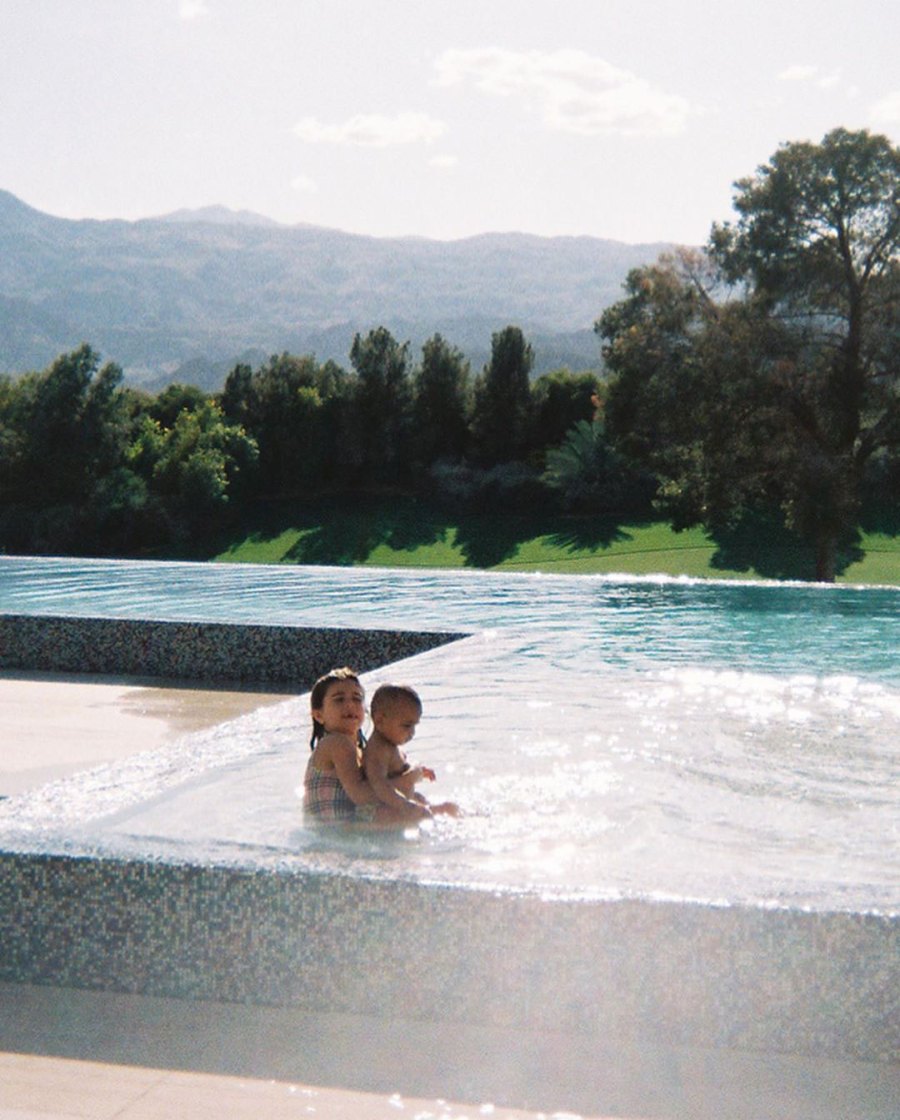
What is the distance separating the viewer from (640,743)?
20.9ft

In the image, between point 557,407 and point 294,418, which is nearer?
point 557,407

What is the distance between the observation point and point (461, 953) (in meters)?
3.15

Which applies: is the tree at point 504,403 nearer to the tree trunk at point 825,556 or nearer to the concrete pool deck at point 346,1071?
the tree trunk at point 825,556

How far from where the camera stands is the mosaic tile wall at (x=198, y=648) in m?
8.91

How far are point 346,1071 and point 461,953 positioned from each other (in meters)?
0.39

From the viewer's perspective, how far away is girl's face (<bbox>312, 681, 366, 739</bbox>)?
430 centimetres

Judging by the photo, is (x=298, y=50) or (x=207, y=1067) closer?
(x=207, y=1067)

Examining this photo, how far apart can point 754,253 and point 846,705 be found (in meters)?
16.4

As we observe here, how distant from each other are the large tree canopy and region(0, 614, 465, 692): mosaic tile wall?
13.7 m

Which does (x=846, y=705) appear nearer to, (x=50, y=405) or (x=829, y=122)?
(x=829, y=122)

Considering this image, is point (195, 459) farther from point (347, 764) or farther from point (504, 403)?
point (347, 764)

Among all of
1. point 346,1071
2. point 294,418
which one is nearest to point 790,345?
point 294,418

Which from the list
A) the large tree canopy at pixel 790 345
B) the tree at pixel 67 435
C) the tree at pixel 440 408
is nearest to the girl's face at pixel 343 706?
the large tree canopy at pixel 790 345

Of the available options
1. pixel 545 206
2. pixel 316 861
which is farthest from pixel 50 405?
pixel 545 206
